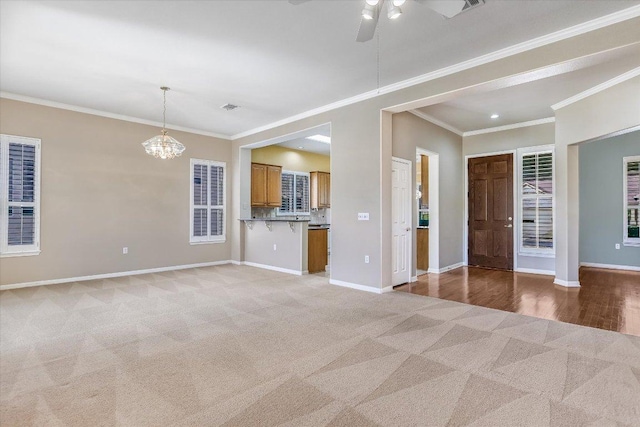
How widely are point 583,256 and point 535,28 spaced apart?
6449 mm

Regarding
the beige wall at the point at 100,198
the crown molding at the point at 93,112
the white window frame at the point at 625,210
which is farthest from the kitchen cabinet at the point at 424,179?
the beige wall at the point at 100,198

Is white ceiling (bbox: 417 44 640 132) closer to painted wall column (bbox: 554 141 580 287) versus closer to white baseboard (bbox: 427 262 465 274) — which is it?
painted wall column (bbox: 554 141 580 287)

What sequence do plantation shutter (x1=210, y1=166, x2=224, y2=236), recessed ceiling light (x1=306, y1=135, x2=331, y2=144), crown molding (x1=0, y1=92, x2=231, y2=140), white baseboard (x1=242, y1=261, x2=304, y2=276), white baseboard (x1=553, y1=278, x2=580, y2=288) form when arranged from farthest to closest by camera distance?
1. recessed ceiling light (x1=306, y1=135, x2=331, y2=144)
2. plantation shutter (x1=210, y1=166, x2=224, y2=236)
3. white baseboard (x1=242, y1=261, x2=304, y2=276)
4. white baseboard (x1=553, y1=278, x2=580, y2=288)
5. crown molding (x1=0, y1=92, x2=231, y2=140)

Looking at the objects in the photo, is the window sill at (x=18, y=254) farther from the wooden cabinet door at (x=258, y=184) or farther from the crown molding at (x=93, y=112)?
the wooden cabinet door at (x=258, y=184)

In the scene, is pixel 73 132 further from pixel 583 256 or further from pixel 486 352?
pixel 583 256

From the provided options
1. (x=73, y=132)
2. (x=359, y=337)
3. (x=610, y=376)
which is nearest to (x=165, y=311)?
(x=359, y=337)

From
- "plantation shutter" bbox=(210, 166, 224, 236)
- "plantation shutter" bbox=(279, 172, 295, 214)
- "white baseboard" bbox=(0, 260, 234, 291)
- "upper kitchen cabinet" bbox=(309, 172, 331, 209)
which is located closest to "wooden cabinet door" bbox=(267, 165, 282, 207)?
"plantation shutter" bbox=(279, 172, 295, 214)

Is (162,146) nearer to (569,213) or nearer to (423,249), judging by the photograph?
(423,249)

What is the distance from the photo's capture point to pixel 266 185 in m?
8.28

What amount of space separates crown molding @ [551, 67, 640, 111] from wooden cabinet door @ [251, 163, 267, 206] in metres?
6.09

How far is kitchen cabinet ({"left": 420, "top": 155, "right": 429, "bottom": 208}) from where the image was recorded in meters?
6.86

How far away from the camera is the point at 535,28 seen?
10.5 feet

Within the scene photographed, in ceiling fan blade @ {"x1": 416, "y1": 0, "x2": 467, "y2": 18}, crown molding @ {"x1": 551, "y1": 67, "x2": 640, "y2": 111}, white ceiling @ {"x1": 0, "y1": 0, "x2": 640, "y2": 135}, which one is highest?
white ceiling @ {"x1": 0, "y1": 0, "x2": 640, "y2": 135}

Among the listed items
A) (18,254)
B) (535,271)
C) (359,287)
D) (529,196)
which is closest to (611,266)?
(535,271)
